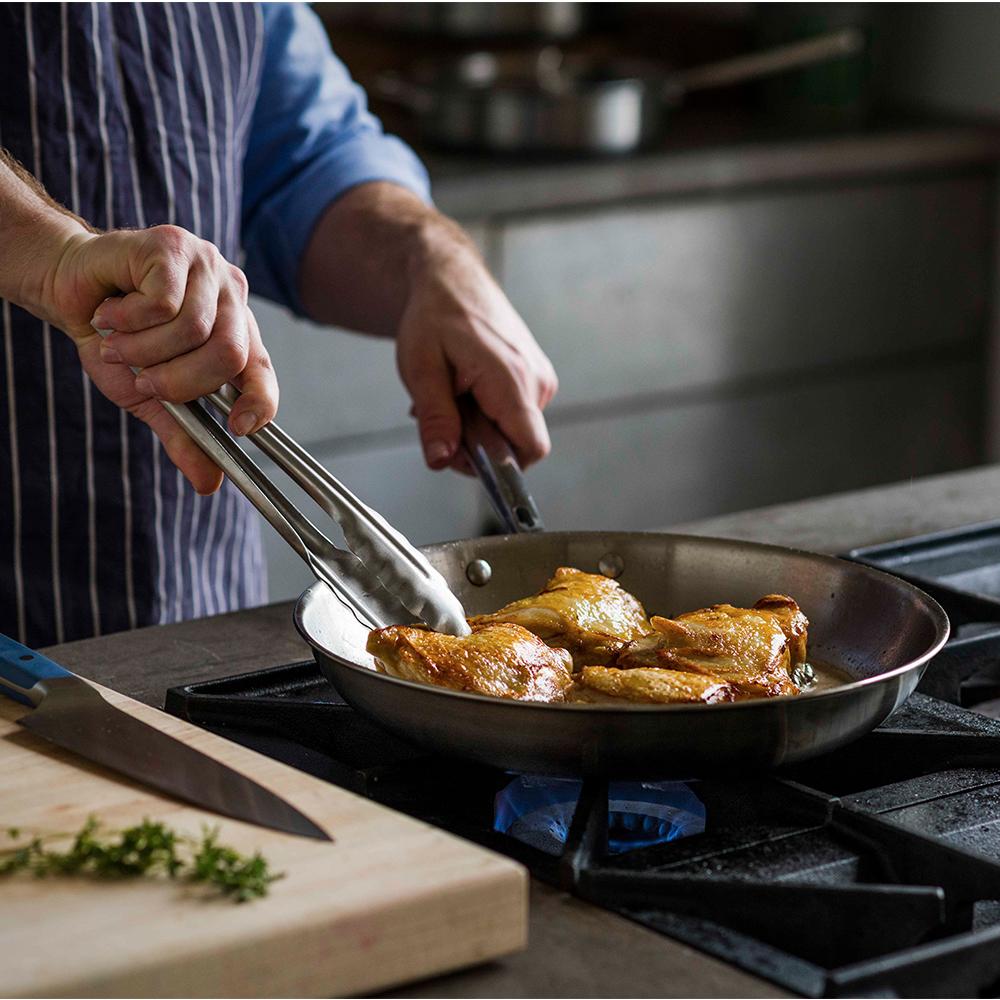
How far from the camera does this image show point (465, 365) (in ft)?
4.64

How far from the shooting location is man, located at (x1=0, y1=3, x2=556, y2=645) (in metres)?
1.47

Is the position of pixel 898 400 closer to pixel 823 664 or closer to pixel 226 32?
pixel 226 32

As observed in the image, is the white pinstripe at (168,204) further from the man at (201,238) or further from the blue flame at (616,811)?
the blue flame at (616,811)

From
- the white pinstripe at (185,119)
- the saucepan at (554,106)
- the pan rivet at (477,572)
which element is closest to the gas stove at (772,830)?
the pan rivet at (477,572)

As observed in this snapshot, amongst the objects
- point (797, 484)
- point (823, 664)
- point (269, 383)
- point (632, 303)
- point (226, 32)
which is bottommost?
point (797, 484)

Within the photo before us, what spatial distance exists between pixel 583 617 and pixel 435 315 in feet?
1.64

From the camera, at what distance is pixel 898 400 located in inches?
142

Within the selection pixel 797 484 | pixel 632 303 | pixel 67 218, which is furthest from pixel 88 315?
pixel 797 484

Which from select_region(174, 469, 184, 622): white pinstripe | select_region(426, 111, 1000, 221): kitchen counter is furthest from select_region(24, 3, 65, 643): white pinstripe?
select_region(426, 111, 1000, 221): kitchen counter

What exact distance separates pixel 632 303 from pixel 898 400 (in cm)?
76

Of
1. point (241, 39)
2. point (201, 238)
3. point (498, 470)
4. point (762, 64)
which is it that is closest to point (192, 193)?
point (241, 39)

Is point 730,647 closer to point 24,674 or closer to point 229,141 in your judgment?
point 24,674

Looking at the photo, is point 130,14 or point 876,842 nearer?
point 876,842

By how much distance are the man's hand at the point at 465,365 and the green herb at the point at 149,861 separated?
25.5 inches
